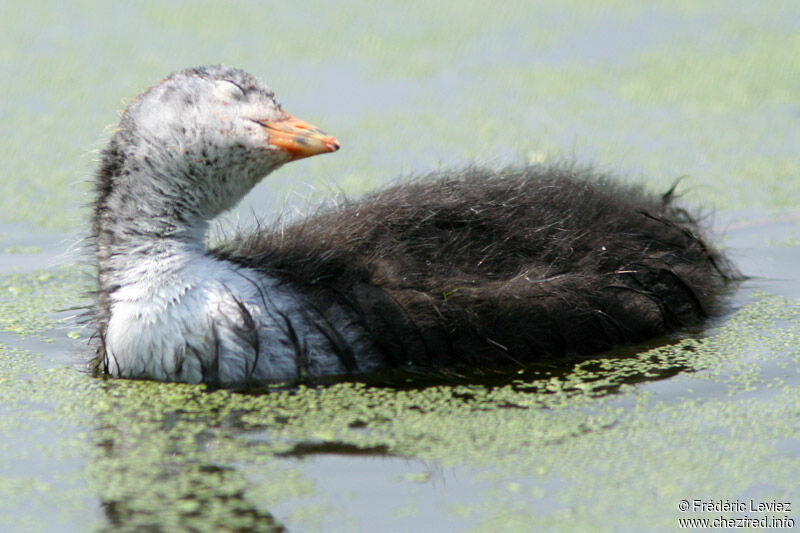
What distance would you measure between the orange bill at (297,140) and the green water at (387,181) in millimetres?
862

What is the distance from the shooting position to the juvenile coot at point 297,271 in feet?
13.8

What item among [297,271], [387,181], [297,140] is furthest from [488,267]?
[387,181]

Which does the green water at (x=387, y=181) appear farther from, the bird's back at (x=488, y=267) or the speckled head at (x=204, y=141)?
the speckled head at (x=204, y=141)

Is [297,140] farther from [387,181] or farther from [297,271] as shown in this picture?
[387,181]

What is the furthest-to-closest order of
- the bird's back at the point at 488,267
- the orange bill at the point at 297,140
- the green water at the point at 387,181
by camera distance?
the bird's back at the point at 488,267 < the orange bill at the point at 297,140 < the green water at the point at 387,181

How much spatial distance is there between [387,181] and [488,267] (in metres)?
2.36

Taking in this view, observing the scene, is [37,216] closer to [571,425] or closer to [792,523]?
[571,425]

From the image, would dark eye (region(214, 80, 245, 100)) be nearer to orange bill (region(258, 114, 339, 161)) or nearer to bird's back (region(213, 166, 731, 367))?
orange bill (region(258, 114, 339, 161))

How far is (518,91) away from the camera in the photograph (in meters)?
8.49

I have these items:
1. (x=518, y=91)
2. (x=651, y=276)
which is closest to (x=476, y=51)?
(x=518, y=91)

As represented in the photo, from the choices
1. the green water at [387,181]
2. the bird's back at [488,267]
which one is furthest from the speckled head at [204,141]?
the green water at [387,181]

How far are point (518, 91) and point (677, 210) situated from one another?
10.7 feet

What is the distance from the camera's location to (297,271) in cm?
437

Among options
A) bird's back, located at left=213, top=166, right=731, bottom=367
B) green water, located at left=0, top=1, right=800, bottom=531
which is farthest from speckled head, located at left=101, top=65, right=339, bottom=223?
green water, located at left=0, top=1, right=800, bottom=531
